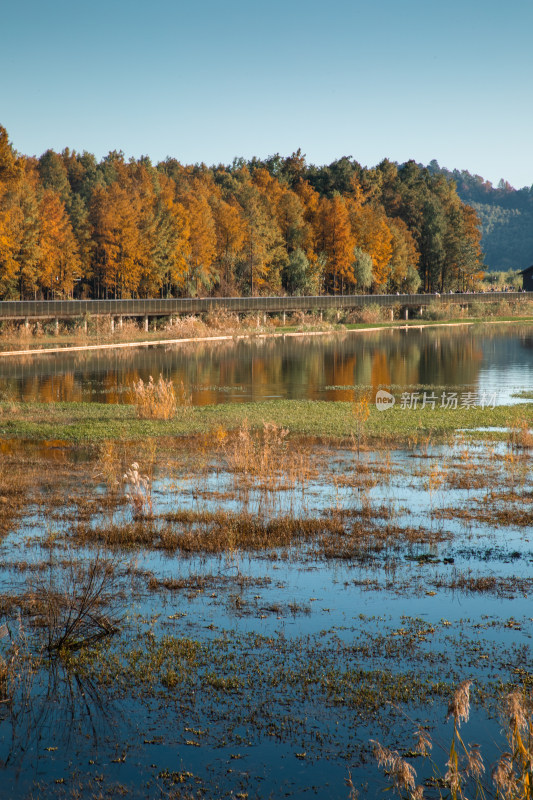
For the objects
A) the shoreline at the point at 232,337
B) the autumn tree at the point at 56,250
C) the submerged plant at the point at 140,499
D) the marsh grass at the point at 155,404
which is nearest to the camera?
the submerged plant at the point at 140,499

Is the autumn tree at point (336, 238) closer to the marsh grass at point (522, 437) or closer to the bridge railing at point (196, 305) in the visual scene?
the bridge railing at point (196, 305)

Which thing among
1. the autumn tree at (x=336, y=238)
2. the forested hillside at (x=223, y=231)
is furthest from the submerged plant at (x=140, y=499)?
the autumn tree at (x=336, y=238)

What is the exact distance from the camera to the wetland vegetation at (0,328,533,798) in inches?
226

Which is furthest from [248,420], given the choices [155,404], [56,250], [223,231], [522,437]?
[223,231]

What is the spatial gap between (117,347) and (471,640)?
42.1m

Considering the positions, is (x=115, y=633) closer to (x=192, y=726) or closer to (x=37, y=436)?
(x=192, y=726)

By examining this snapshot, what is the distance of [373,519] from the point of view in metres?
11.6

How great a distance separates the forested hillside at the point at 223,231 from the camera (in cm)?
6800

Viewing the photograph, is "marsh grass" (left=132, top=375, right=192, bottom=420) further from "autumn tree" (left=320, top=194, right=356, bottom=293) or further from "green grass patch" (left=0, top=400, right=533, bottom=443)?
"autumn tree" (left=320, top=194, right=356, bottom=293)

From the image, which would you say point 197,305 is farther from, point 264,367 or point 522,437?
point 522,437

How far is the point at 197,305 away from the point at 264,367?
25652mm

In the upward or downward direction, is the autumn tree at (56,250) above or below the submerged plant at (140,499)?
above

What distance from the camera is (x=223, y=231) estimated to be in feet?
273

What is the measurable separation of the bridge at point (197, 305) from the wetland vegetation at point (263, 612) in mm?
33893
